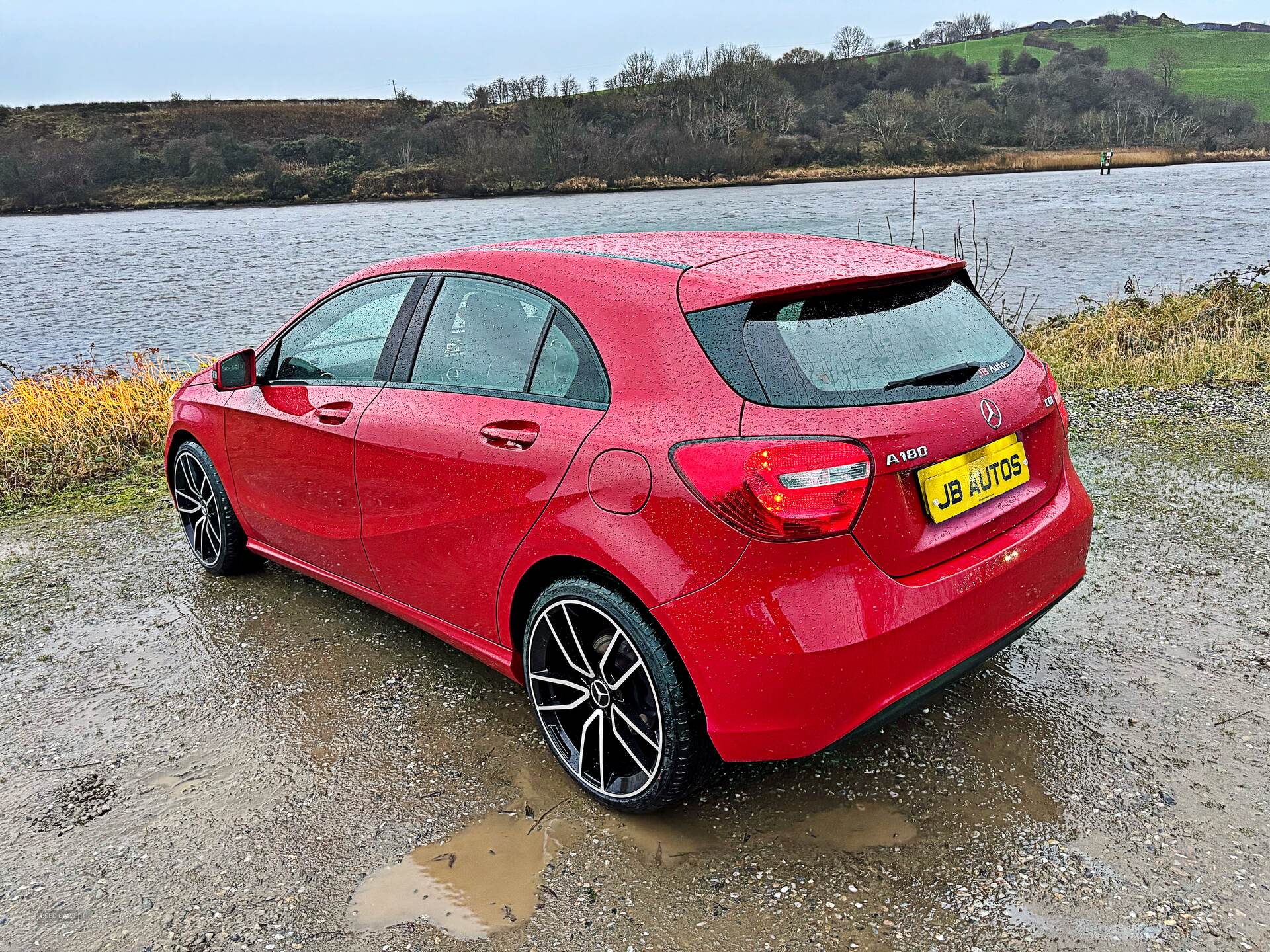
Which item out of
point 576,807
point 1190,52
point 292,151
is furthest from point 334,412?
point 1190,52

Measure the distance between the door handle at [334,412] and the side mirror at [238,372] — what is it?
0.58 m

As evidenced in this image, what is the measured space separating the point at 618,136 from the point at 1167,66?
6743cm

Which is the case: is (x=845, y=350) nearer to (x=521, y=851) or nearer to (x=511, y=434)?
(x=511, y=434)

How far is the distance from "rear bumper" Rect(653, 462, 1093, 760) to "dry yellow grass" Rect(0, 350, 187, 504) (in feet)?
18.8

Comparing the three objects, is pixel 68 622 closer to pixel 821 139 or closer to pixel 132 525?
pixel 132 525

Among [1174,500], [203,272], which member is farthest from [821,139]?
[1174,500]

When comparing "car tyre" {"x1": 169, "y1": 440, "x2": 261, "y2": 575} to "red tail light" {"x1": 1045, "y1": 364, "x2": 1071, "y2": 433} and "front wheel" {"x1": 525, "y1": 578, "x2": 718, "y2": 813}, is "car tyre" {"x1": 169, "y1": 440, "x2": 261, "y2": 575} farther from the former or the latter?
"red tail light" {"x1": 1045, "y1": 364, "x2": 1071, "y2": 433}

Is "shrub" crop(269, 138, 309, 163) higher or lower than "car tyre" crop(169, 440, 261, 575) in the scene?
higher

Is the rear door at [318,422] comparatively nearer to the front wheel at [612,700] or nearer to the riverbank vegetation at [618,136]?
the front wheel at [612,700]

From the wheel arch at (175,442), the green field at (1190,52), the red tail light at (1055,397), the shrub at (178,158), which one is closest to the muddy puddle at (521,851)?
the red tail light at (1055,397)

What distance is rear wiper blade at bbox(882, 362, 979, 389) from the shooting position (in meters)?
2.34

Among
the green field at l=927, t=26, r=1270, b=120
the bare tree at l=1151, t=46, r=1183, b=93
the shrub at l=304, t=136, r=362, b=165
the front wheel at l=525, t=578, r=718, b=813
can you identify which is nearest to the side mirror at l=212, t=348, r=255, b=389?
the front wheel at l=525, t=578, r=718, b=813

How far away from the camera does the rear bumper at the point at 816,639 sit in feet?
6.99

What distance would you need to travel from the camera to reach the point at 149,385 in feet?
27.7
